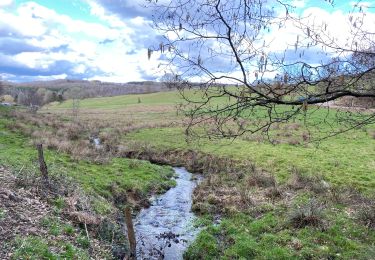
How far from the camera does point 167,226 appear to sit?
579 inches

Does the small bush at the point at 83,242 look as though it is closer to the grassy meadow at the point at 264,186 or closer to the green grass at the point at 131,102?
the grassy meadow at the point at 264,186

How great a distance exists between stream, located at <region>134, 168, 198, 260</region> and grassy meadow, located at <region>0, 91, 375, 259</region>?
1.61 feet

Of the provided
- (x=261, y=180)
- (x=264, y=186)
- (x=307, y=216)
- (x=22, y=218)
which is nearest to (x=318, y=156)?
(x=261, y=180)

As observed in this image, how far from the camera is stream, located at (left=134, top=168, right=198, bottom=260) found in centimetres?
1238

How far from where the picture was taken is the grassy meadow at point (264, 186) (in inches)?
479

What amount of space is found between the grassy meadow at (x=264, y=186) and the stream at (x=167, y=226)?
0.49 m

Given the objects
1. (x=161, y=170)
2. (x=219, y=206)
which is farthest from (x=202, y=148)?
(x=219, y=206)

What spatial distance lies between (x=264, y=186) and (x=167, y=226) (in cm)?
582

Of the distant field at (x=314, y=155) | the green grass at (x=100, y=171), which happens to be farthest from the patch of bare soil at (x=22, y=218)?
the distant field at (x=314, y=155)

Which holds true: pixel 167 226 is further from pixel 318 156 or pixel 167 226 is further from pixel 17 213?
pixel 318 156

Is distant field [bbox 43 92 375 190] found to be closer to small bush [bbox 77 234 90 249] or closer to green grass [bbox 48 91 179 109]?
small bush [bbox 77 234 90 249]

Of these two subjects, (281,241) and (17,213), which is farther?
(281,241)

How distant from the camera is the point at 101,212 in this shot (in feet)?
45.1

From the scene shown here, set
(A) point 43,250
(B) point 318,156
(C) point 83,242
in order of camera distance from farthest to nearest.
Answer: (B) point 318,156, (C) point 83,242, (A) point 43,250
